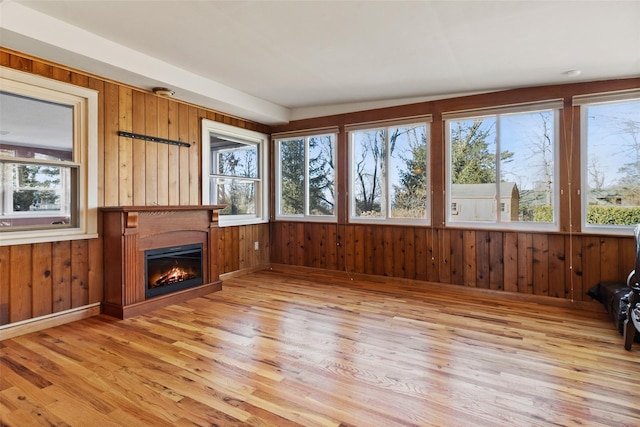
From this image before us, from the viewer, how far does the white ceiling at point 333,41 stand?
95.3 inches

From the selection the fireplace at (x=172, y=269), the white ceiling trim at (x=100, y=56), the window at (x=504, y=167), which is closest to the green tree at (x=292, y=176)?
the white ceiling trim at (x=100, y=56)

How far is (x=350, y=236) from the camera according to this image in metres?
4.96

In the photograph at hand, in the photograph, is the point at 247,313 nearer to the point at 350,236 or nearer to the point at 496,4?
the point at 350,236

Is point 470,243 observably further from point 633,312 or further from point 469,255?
point 633,312

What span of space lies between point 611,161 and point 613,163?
0.03m

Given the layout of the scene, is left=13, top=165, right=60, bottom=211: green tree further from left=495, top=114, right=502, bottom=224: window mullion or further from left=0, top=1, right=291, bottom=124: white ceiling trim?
left=495, top=114, right=502, bottom=224: window mullion

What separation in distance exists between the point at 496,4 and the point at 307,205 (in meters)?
3.62

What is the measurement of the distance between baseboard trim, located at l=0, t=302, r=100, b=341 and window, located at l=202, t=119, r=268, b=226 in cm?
180

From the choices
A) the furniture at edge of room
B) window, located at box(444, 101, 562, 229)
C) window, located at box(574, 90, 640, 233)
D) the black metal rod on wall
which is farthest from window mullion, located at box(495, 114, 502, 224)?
the black metal rod on wall

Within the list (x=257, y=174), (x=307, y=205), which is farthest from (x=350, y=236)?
(x=257, y=174)

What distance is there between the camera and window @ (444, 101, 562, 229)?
378 cm

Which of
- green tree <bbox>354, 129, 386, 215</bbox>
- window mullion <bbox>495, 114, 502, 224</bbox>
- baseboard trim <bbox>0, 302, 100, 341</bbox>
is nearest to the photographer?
baseboard trim <bbox>0, 302, 100, 341</bbox>

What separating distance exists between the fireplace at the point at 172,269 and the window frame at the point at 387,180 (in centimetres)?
220

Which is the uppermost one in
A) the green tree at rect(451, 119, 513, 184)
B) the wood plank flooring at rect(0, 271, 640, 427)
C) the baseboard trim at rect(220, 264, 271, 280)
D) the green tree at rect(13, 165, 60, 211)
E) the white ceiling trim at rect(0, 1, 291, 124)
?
A: the white ceiling trim at rect(0, 1, 291, 124)
